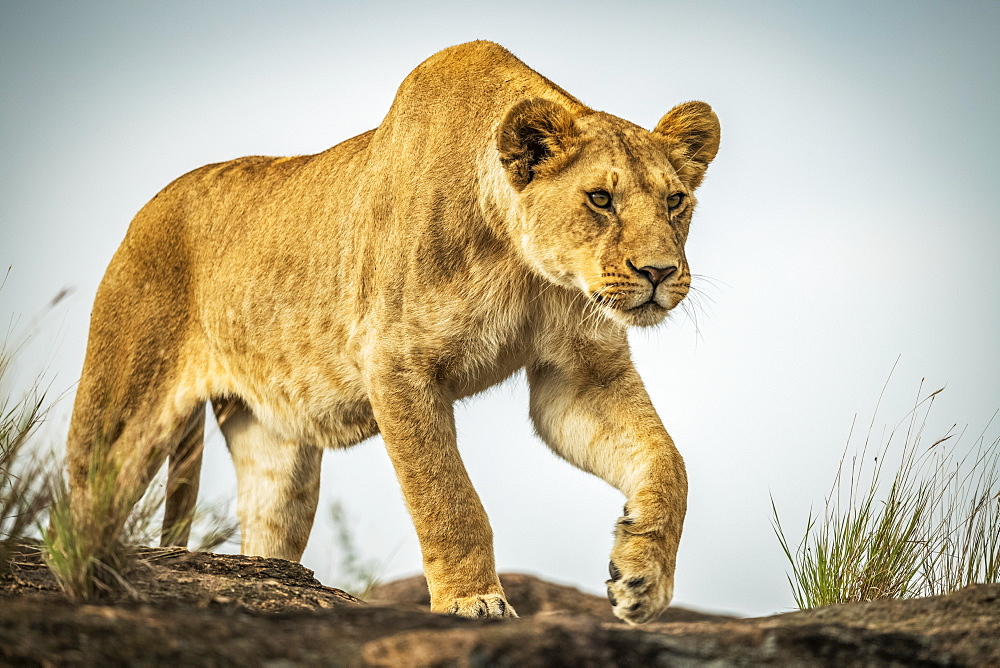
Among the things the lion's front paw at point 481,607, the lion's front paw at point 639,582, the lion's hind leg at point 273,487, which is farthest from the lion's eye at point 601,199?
the lion's hind leg at point 273,487

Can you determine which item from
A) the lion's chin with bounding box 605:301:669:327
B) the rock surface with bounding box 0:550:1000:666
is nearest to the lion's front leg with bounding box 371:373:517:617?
the lion's chin with bounding box 605:301:669:327

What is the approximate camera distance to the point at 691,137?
202 inches

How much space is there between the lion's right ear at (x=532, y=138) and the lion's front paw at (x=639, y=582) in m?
1.55

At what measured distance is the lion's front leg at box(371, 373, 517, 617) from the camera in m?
4.61

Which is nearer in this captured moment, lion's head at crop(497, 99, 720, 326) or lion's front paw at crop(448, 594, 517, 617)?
lion's head at crop(497, 99, 720, 326)

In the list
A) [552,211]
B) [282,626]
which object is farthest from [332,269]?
[282,626]

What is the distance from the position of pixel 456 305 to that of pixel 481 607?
123cm

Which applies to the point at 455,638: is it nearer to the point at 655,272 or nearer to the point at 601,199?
the point at 655,272

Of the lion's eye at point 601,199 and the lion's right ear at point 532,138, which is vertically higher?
the lion's right ear at point 532,138

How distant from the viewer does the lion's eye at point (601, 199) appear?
178 inches

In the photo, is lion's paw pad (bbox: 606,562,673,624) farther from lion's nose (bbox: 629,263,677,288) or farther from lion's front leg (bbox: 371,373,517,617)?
lion's nose (bbox: 629,263,677,288)

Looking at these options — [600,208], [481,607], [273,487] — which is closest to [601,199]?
[600,208]

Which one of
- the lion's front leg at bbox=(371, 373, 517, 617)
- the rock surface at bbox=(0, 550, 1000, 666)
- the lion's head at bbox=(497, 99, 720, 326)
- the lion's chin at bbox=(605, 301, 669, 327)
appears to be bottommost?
the rock surface at bbox=(0, 550, 1000, 666)

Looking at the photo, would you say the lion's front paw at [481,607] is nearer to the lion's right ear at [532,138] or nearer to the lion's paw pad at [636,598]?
the lion's paw pad at [636,598]
